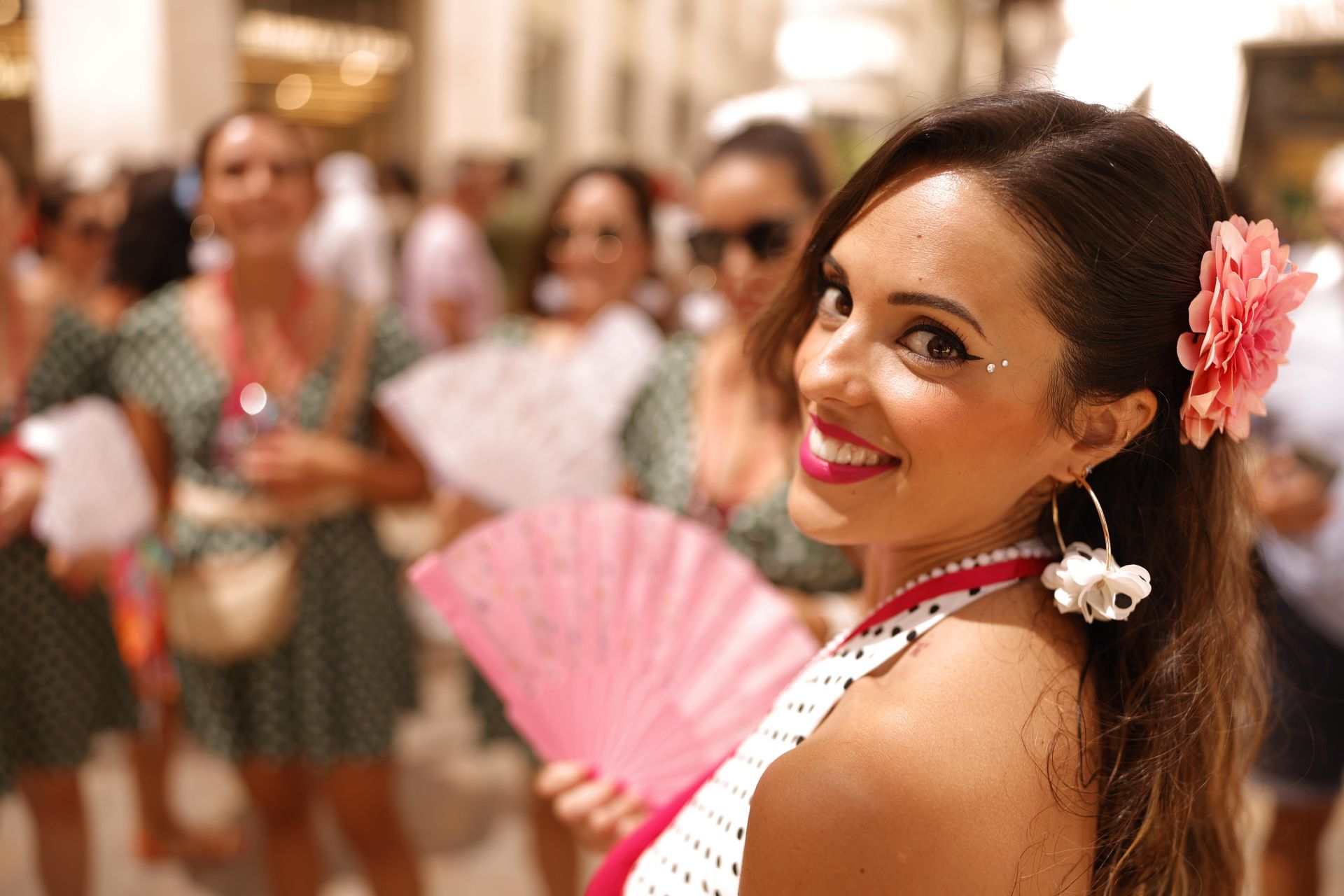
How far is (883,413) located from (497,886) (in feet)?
8.85

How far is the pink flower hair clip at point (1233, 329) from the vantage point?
968mm

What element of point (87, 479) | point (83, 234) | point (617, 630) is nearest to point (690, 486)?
point (617, 630)

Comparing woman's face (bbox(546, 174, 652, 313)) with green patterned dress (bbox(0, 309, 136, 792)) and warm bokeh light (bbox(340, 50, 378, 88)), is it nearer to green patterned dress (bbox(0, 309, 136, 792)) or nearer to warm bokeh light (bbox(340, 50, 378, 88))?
green patterned dress (bbox(0, 309, 136, 792))

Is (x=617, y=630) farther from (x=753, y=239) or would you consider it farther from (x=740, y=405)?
(x=753, y=239)

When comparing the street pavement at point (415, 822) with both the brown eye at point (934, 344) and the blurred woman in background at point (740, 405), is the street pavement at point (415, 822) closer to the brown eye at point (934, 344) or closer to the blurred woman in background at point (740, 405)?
the blurred woman in background at point (740, 405)

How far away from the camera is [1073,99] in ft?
3.39

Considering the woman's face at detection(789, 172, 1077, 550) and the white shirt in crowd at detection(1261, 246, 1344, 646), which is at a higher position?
the woman's face at detection(789, 172, 1077, 550)

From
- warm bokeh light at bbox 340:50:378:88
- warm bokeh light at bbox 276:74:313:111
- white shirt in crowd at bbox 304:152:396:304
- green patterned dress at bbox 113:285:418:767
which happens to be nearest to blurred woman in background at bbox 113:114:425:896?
green patterned dress at bbox 113:285:418:767

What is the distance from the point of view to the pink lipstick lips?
3.36 feet

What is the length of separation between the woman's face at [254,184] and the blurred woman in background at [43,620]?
1.71 feet

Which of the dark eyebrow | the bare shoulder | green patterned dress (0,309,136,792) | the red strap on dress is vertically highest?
the dark eyebrow

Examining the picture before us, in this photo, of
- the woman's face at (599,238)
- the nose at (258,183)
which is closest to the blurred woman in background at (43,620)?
the nose at (258,183)

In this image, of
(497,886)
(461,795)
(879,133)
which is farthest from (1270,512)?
(461,795)

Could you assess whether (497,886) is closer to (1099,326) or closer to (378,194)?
(1099,326)
